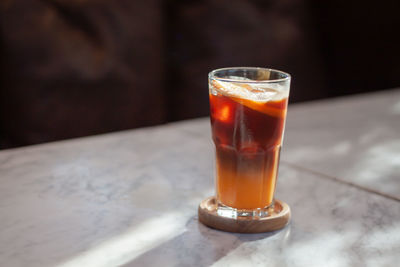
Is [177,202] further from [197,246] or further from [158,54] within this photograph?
[158,54]

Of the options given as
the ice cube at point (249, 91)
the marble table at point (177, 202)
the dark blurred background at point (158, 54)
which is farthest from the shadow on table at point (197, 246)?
the dark blurred background at point (158, 54)

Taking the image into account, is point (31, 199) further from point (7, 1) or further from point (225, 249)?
point (7, 1)

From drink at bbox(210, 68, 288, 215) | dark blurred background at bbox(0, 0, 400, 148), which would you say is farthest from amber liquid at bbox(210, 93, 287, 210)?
dark blurred background at bbox(0, 0, 400, 148)

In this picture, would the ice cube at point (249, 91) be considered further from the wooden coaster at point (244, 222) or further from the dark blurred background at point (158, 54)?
the dark blurred background at point (158, 54)

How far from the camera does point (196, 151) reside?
49.9 inches

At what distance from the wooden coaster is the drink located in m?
0.03

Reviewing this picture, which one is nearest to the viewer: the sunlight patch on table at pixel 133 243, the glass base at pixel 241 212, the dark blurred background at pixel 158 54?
the sunlight patch on table at pixel 133 243

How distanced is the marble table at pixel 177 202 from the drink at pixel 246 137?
0.07 m

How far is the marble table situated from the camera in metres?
0.74

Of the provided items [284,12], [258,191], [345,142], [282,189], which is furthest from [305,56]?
[258,191]

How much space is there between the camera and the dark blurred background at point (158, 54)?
1900 mm

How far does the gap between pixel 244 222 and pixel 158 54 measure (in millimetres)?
1533

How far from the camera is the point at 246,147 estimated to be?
806 millimetres

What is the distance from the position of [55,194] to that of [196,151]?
1.37 feet
